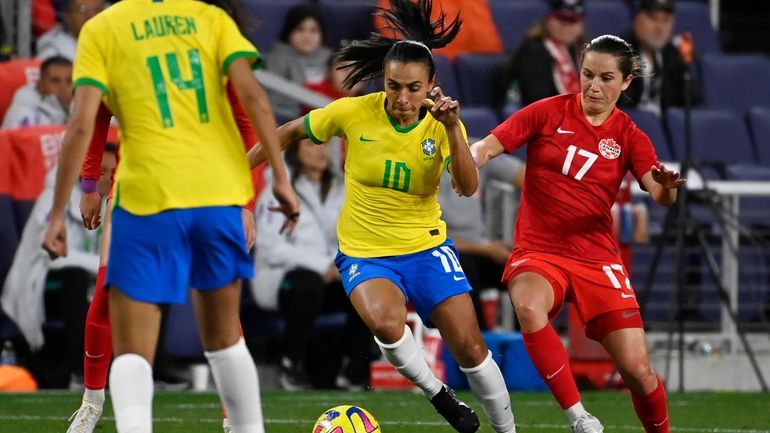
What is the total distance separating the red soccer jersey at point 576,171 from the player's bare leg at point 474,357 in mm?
538

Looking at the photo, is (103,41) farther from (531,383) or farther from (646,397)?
(531,383)

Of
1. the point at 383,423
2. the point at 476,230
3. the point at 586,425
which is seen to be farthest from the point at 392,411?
the point at 586,425

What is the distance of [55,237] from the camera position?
16.3ft

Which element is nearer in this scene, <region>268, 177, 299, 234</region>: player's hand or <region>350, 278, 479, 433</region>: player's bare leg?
<region>268, 177, 299, 234</region>: player's hand

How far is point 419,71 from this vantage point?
6.68 metres

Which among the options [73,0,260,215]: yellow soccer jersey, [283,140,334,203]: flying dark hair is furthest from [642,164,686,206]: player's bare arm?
[283,140,334,203]: flying dark hair

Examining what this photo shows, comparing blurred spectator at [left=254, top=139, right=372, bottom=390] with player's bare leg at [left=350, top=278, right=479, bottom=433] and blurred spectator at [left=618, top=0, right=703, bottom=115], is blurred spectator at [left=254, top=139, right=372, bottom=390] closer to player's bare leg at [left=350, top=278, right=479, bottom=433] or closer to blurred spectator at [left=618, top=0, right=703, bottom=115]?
blurred spectator at [left=618, top=0, right=703, bottom=115]

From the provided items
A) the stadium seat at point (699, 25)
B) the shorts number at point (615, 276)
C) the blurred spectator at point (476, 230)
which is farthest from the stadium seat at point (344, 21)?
the shorts number at point (615, 276)

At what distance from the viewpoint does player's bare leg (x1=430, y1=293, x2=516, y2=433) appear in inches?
267

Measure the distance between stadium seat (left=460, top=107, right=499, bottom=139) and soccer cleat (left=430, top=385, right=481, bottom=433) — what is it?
513 centimetres

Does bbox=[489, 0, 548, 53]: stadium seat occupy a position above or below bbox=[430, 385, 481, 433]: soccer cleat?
above

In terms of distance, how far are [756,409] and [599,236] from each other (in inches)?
120

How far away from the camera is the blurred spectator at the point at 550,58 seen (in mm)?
12484

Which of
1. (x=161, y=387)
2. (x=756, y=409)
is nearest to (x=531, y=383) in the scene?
(x=756, y=409)
